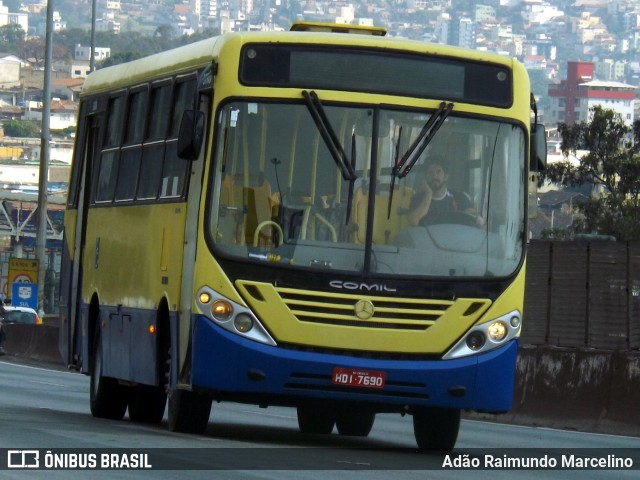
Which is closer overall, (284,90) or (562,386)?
(284,90)

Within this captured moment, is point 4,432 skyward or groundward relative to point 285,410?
skyward

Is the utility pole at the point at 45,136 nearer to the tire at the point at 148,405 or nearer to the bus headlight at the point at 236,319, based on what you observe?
the tire at the point at 148,405

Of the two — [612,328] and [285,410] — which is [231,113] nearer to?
[285,410]

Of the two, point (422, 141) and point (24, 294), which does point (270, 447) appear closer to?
point (422, 141)

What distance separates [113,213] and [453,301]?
425 cm

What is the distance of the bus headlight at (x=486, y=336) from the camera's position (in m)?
14.4

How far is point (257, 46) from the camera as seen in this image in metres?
14.6

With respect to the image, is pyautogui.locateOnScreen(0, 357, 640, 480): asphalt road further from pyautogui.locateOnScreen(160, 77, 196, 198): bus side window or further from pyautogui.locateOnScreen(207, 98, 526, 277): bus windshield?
pyautogui.locateOnScreen(160, 77, 196, 198): bus side window

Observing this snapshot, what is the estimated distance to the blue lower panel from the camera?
46.5 feet

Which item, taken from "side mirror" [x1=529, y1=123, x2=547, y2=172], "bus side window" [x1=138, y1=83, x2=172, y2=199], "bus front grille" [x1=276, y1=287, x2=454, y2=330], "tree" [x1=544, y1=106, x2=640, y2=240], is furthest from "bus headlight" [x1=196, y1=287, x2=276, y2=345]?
"tree" [x1=544, y1=106, x2=640, y2=240]

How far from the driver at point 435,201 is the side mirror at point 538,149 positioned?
769 millimetres

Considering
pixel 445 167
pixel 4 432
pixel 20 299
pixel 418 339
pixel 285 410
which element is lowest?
pixel 20 299

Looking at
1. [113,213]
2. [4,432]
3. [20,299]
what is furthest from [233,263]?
[20,299]

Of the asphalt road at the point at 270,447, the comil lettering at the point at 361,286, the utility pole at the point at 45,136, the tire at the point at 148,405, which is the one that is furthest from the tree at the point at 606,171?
the comil lettering at the point at 361,286
